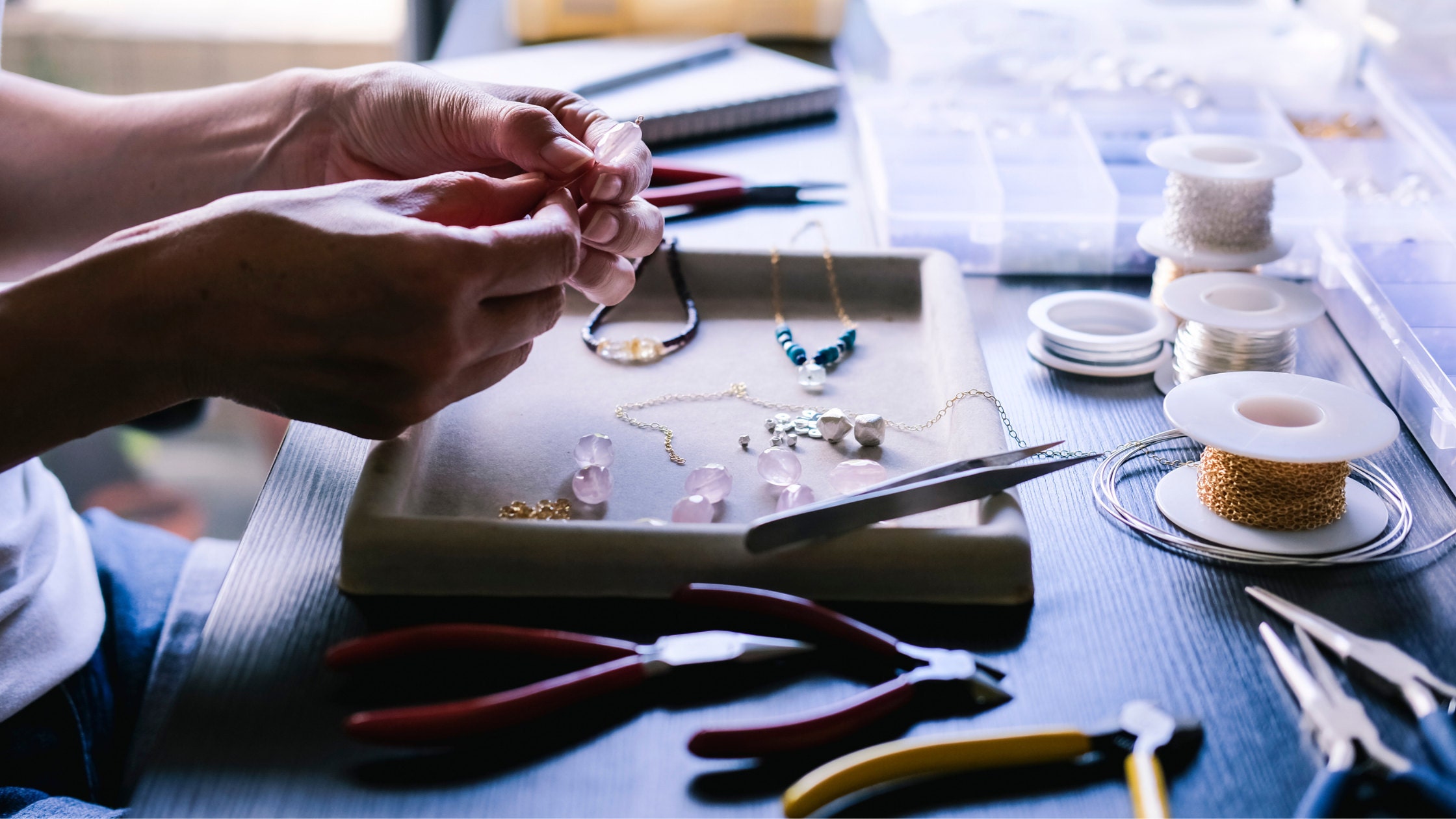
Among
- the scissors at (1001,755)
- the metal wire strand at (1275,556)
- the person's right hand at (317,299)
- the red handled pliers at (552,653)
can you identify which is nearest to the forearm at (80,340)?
the person's right hand at (317,299)

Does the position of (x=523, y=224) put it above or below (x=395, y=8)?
above

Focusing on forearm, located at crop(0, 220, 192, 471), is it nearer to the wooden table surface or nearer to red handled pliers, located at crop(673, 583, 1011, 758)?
the wooden table surface

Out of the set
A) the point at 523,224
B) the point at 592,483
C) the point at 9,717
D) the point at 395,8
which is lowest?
the point at 395,8

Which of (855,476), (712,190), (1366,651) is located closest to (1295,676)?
(1366,651)

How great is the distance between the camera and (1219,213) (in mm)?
936

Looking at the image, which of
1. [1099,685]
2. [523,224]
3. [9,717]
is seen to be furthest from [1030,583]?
[9,717]

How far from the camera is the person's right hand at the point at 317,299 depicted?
67cm

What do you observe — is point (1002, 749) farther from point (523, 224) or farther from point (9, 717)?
point (9, 717)

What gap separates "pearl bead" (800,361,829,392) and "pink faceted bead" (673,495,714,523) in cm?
21

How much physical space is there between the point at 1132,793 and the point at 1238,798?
5 cm

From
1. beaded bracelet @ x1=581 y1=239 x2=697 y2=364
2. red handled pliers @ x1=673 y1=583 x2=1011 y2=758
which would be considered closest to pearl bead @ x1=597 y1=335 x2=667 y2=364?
beaded bracelet @ x1=581 y1=239 x2=697 y2=364

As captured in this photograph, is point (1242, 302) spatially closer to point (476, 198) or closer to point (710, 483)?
point (710, 483)

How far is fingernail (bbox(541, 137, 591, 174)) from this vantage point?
32.7 inches

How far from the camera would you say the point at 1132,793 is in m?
0.53
